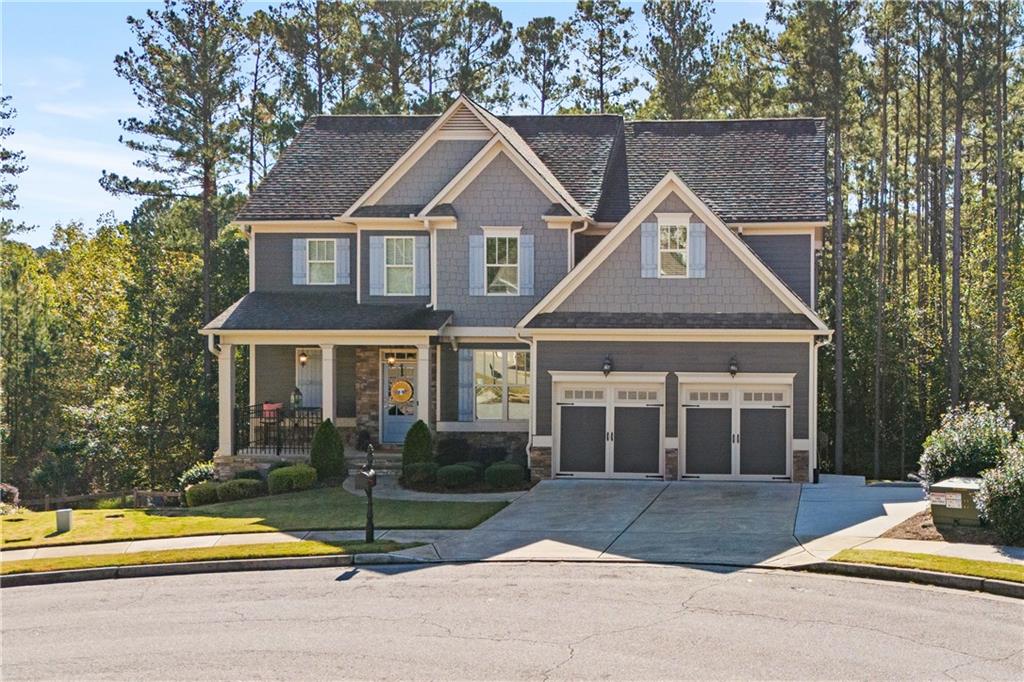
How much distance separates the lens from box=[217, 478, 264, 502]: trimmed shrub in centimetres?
2642

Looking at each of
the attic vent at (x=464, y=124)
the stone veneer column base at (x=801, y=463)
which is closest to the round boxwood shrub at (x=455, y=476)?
the stone veneer column base at (x=801, y=463)

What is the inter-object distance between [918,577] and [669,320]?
11.4 metres

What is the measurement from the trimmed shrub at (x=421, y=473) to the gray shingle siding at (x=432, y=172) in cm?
789

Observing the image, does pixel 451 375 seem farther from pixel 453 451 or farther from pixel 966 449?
pixel 966 449

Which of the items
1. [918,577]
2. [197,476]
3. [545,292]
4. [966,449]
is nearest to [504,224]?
[545,292]

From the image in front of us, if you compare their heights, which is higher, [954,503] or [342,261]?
[342,261]

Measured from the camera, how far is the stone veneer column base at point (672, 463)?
26.0 metres

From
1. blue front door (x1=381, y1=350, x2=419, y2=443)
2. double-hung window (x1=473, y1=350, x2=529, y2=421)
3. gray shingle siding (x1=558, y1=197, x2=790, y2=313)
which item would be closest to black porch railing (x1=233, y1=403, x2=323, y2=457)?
blue front door (x1=381, y1=350, x2=419, y2=443)

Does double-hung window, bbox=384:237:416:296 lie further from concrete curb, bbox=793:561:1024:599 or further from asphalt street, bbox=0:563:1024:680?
concrete curb, bbox=793:561:1024:599

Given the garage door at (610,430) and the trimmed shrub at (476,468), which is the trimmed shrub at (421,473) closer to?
the trimmed shrub at (476,468)

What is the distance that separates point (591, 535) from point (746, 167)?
15.5m

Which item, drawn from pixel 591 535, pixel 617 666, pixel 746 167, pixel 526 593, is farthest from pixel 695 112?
pixel 617 666

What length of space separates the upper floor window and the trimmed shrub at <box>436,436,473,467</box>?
6.10 metres

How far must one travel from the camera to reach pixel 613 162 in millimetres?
32656
